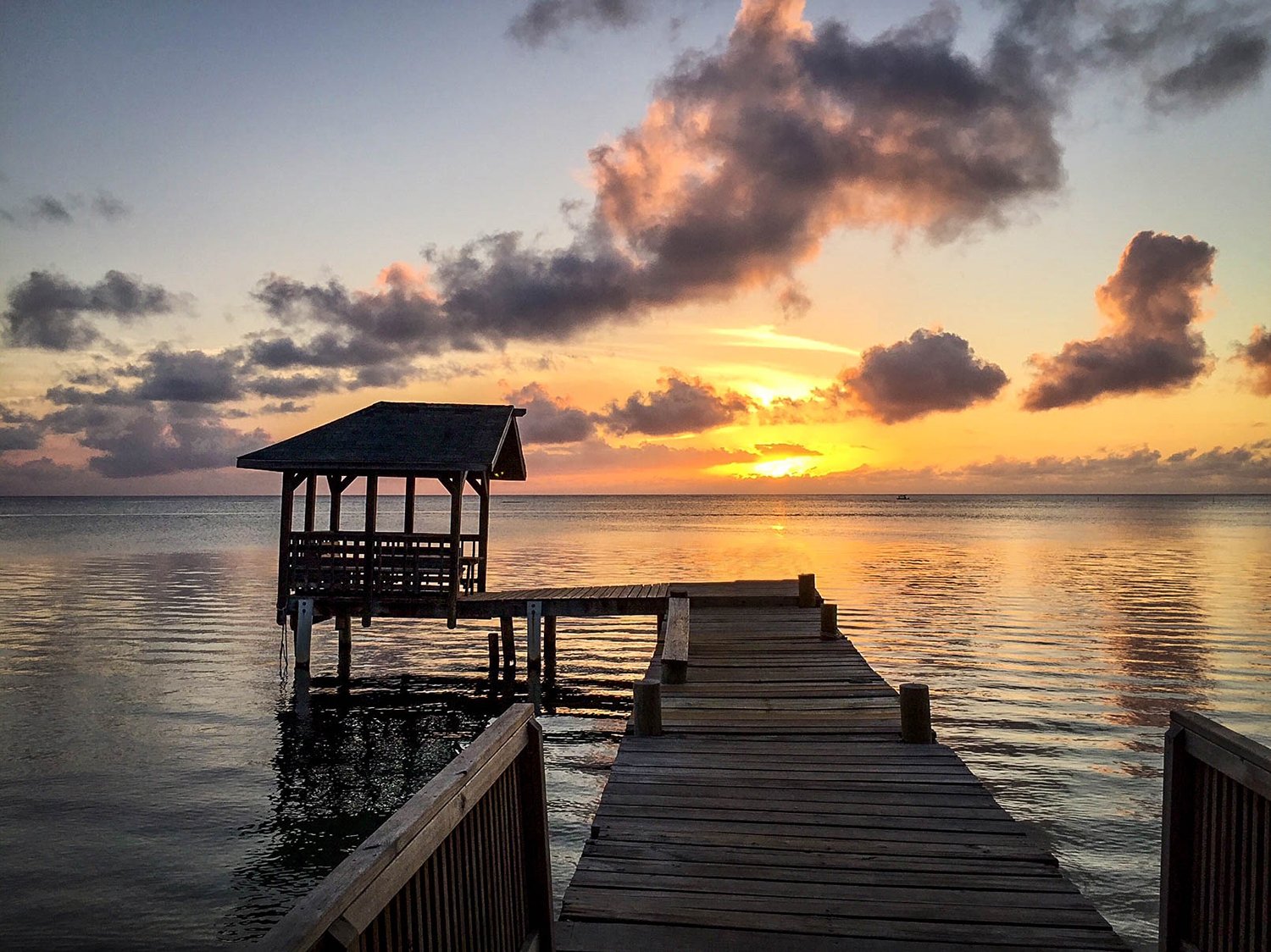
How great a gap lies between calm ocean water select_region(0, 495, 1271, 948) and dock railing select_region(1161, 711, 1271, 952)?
179 inches

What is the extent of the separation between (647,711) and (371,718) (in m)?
10.4

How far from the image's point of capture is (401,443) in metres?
18.9

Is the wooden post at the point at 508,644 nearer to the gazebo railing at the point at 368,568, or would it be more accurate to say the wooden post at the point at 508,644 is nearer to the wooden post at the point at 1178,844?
the gazebo railing at the point at 368,568

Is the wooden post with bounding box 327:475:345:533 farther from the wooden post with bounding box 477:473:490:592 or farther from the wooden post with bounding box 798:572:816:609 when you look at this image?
the wooden post with bounding box 798:572:816:609

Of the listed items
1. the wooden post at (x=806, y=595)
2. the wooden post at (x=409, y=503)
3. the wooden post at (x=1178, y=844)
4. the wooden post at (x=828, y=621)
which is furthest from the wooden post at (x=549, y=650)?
the wooden post at (x=1178, y=844)

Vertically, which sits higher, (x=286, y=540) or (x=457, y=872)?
(x=286, y=540)

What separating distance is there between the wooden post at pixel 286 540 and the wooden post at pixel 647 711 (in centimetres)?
1211

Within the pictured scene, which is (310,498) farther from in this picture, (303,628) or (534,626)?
(534,626)

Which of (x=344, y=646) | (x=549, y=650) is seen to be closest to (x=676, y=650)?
(x=549, y=650)

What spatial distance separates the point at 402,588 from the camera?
18.3 metres

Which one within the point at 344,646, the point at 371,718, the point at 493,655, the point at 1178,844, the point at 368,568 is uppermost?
the point at 1178,844

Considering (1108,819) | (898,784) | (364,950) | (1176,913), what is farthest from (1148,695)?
(364,950)

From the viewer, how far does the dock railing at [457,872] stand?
8.04ft

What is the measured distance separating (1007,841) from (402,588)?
14.7 meters
